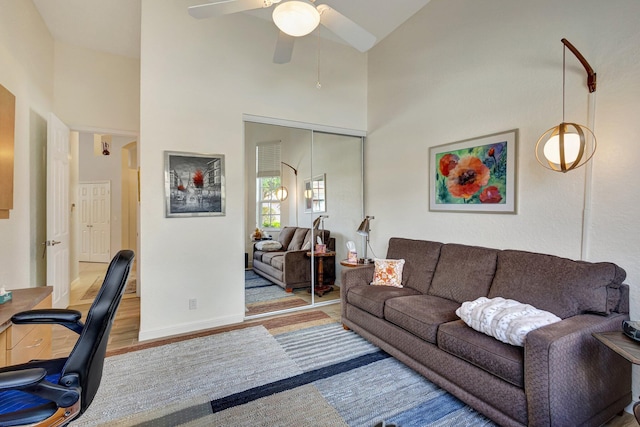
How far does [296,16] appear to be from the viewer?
5.78ft

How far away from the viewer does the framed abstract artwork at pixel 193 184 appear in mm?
3107

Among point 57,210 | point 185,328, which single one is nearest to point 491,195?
point 185,328

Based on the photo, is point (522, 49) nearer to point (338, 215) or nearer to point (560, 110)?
point (560, 110)

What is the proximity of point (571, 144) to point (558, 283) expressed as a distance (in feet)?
3.15

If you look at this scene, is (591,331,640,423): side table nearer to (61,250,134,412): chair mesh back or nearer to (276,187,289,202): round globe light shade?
(61,250,134,412): chair mesh back

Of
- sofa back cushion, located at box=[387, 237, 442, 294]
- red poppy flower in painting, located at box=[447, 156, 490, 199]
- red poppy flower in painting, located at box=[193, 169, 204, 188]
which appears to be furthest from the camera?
red poppy flower in painting, located at box=[193, 169, 204, 188]

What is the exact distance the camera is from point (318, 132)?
13.3 ft

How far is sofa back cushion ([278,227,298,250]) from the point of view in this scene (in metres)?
4.03

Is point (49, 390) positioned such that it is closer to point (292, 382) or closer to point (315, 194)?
point (292, 382)

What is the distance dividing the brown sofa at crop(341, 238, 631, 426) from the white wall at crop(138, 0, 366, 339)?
5.70ft

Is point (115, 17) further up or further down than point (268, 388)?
further up

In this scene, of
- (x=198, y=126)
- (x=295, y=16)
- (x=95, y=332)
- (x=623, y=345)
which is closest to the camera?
(x=95, y=332)

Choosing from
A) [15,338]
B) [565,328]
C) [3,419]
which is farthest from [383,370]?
[15,338]

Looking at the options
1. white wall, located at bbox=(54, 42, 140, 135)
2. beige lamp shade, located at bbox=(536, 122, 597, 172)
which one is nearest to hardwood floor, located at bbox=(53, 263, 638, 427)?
beige lamp shade, located at bbox=(536, 122, 597, 172)
